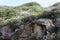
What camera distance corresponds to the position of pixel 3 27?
1884 centimetres

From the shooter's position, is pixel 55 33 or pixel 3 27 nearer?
pixel 55 33

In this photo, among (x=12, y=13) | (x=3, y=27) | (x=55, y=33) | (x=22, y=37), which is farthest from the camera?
(x=12, y=13)

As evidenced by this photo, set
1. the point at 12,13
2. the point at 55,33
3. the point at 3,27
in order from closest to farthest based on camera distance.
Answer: the point at 55,33 < the point at 3,27 < the point at 12,13

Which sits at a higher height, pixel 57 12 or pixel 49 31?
pixel 57 12

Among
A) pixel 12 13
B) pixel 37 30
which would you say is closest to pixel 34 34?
pixel 37 30

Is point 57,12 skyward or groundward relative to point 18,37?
skyward

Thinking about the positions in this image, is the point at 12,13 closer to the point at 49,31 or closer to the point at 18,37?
the point at 18,37

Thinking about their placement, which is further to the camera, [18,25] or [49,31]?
[18,25]

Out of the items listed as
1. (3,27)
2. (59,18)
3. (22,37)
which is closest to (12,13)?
(3,27)

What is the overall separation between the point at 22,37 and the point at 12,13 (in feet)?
19.5

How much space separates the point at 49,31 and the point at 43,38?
0.59 meters

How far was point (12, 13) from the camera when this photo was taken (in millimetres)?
23203

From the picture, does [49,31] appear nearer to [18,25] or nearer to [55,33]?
[55,33]

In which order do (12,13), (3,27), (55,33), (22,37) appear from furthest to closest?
(12,13) → (3,27) → (22,37) → (55,33)
